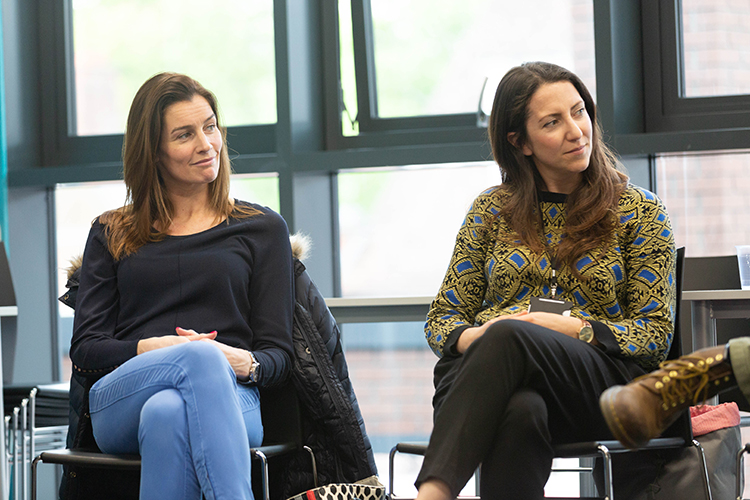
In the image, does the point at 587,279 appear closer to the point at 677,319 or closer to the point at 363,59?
the point at 677,319

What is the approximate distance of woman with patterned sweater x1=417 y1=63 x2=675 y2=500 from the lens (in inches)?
63.0

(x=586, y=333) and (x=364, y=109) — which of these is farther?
(x=364, y=109)

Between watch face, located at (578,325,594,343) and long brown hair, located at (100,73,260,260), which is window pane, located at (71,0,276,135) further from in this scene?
watch face, located at (578,325,594,343)

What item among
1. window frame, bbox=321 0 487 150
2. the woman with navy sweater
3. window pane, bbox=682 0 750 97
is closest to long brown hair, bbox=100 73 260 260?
the woman with navy sweater

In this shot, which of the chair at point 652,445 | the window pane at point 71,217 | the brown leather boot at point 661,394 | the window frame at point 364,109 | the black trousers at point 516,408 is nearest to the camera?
the brown leather boot at point 661,394

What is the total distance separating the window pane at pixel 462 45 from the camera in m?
3.21

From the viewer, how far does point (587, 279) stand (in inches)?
77.0

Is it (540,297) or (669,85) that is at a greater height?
(669,85)

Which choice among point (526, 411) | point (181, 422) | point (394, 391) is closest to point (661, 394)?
point (526, 411)

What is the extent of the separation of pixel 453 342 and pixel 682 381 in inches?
25.8

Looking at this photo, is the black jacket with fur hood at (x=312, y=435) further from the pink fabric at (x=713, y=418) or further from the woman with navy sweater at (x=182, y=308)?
the pink fabric at (x=713, y=418)

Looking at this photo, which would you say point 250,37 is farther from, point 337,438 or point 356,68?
point 337,438

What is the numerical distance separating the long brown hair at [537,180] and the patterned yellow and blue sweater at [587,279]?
0.02 meters

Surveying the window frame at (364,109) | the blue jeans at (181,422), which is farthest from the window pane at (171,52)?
the blue jeans at (181,422)
